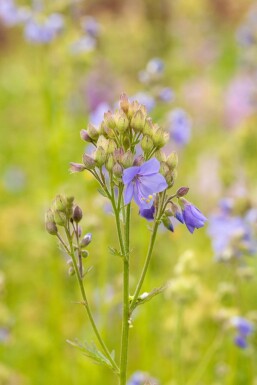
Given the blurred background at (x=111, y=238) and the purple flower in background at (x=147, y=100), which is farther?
the purple flower in background at (x=147, y=100)

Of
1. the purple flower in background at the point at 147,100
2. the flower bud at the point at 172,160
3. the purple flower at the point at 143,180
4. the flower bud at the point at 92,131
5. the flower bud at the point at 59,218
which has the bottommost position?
the flower bud at the point at 59,218

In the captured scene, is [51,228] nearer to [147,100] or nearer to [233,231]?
[233,231]

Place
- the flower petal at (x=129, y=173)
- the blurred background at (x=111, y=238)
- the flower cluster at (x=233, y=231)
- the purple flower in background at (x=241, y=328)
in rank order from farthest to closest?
the blurred background at (x=111, y=238) < the flower cluster at (x=233, y=231) < the purple flower in background at (x=241, y=328) < the flower petal at (x=129, y=173)

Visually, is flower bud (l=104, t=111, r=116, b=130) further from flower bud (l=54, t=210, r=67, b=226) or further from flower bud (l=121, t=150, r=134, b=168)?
flower bud (l=54, t=210, r=67, b=226)

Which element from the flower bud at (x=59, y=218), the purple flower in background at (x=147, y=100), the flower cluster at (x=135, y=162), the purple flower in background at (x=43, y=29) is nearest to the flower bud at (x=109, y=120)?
the flower cluster at (x=135, y=162)

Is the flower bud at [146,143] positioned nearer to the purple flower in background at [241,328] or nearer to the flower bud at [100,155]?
the flower bud at [100,155]

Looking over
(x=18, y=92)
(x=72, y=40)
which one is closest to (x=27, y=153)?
(x=18, y=92)
